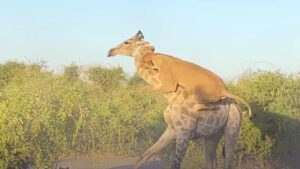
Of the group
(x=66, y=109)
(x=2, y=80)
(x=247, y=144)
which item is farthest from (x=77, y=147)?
(x=2, y=80)

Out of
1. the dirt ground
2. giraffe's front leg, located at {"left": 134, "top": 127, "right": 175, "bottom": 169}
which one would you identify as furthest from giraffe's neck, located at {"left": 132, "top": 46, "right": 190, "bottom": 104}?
the dirt ground

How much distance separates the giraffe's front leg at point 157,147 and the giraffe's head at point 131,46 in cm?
160

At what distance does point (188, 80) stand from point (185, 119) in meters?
0.69

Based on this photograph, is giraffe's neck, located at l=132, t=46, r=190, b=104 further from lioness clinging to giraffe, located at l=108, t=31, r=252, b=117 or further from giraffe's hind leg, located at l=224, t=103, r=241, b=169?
giraffe's hind leg, located at l=224, t=103, r=241, b=169

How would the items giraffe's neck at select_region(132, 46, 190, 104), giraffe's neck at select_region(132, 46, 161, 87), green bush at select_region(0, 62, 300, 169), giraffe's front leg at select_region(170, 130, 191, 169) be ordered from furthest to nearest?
giraffe's neck at select_region(132, 46, 161, 87) → giraffe's neck at select_region(132, 46, 190, 104) → giraffe's front leg at select_region(170, 130, 191, 169) → green bush at select_region(0, 62, 300, 169)

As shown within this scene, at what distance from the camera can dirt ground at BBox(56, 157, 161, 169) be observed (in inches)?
615

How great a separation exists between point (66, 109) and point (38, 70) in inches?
405

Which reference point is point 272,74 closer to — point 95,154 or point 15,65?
point 95,154

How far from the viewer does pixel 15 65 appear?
3850 cm

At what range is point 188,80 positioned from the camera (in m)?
10.9

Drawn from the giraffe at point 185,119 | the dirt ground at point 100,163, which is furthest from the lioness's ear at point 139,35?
the dirt ground at point 100,163

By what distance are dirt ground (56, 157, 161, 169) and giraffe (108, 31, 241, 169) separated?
4373 mm

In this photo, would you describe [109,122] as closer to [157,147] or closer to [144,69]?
[144,69]

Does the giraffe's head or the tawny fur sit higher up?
the giraffe's head
